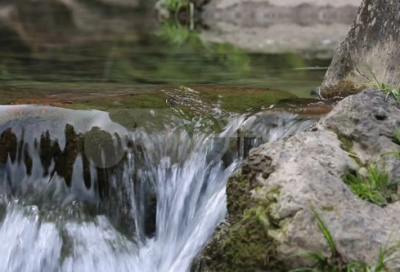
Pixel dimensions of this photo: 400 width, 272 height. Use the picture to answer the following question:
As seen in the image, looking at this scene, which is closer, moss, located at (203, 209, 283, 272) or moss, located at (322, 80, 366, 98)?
moss, located at (203, 209, 283, 272)

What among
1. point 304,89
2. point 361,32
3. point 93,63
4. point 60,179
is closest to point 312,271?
point 60,179

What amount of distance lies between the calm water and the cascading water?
1508mm

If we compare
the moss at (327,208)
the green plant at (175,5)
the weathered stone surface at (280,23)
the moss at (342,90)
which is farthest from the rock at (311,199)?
the green plant at (175,5)

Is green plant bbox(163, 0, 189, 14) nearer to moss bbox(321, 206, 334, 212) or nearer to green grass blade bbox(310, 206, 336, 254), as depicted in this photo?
moss bbox(321, 206, 334, 212)

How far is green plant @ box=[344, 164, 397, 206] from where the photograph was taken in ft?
8.34

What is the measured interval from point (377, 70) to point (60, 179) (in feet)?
7.38

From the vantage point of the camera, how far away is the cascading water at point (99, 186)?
139 inches

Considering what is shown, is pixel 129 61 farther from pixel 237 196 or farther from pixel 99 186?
pixel 237 196

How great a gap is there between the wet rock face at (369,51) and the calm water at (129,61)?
24.2 inches

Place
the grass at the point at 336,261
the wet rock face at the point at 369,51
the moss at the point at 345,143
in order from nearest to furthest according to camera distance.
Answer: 1. the grass at the point at 336,261
2. the moss at the point at 345,143
3. the wet rock face at the point at 369,51

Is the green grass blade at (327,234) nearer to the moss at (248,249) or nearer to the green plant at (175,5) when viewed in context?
the moss at (248,249)

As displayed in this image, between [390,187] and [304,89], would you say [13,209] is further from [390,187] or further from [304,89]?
[304,89]

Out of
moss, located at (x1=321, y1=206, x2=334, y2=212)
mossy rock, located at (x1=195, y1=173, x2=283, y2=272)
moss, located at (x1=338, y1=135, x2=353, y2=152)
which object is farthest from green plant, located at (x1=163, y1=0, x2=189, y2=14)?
moss, located at (x1=321, y1=206, x2=334, y2=212)

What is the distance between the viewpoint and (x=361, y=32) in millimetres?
4848
